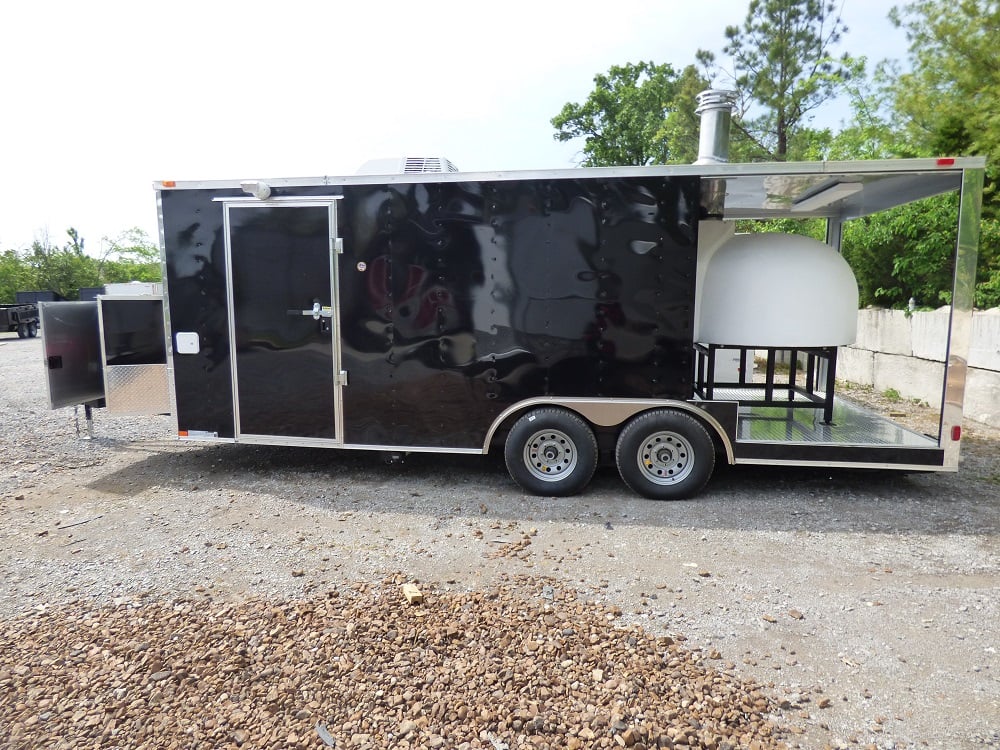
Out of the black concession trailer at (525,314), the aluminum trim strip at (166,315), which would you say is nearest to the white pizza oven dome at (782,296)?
the black concession trailer at (525,314)

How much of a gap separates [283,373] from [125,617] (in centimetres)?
260

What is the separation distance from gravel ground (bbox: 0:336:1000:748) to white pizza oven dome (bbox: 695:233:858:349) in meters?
1.35

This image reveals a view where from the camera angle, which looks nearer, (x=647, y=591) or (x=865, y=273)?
(x=647, y=591)

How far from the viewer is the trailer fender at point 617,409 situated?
16.9 feet

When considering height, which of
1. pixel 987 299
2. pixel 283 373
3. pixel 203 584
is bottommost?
pixel 203 584

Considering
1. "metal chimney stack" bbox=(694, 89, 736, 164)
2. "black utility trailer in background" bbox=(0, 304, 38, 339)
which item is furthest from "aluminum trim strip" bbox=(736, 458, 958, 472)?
"black utility trailer in background" bbox=(0, 304, 38, 339)

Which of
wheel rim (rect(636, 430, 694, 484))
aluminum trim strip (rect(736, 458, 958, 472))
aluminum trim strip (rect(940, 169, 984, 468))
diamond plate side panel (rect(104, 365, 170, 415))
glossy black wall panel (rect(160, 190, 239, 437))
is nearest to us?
aluminum trim strip (rect(940, 169, 984, 468))

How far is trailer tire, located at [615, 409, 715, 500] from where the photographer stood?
17.0 feet

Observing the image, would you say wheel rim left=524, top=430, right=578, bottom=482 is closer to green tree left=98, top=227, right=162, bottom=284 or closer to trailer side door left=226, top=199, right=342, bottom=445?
trailer side door left=226, top=199, right=342, bottom=445

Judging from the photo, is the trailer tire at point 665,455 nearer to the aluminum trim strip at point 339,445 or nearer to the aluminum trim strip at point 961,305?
the aluminum trim strip at point 339,445

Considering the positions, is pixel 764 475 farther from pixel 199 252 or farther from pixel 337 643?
pixel 199 252

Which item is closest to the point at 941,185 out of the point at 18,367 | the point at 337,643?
the point at 337,643

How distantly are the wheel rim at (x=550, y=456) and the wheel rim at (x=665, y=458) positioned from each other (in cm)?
58

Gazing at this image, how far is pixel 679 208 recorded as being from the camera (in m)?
4.98
